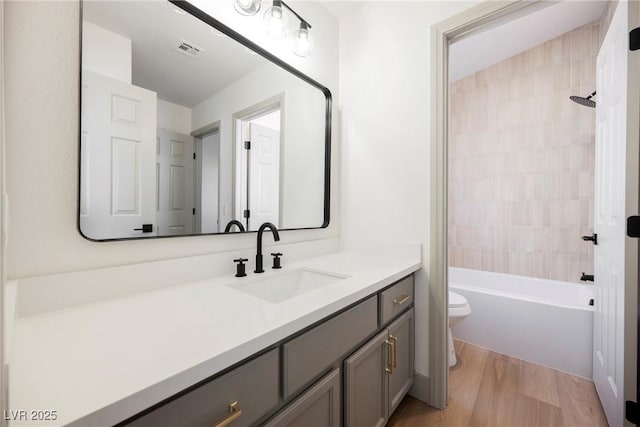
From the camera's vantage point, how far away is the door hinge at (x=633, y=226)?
1.08 metres

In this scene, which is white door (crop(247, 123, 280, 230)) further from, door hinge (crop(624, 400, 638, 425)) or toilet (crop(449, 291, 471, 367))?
door hinge (crop(624, 400, 638, 425))

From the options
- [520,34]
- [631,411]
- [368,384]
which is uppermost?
[520,34]

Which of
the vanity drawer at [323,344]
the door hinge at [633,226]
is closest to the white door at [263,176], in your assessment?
the vanity drawer at [323,344]

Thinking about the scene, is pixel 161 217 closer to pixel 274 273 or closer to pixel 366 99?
pixel 274 273

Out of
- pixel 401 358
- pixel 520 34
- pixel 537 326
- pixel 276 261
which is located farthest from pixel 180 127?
pixel 520 34

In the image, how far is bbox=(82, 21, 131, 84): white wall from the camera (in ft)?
2.89

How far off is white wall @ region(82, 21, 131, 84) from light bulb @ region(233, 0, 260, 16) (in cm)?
49

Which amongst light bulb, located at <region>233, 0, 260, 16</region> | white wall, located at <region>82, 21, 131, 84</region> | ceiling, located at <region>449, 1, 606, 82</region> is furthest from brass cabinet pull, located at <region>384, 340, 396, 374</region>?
ceiling, located at <region>449, 1, 606, 82</region>

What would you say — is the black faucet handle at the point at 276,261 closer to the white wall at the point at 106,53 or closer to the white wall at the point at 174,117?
the white wall at the point at 174,117

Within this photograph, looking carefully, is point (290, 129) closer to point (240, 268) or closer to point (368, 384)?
point (240, 268)

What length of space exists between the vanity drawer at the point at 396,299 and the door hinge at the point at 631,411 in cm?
89

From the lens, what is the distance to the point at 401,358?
4.61ft

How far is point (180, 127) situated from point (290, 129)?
648mm

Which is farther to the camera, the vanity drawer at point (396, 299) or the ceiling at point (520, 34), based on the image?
the ceiling at point (520, 34)
